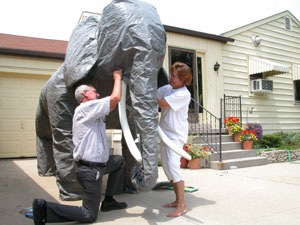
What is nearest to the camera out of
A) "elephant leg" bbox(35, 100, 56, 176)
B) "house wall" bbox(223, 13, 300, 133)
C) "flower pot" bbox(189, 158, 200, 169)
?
A: "elephant leg" bbox(35, 100, 56, 176)

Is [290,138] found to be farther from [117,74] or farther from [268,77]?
[117,74]

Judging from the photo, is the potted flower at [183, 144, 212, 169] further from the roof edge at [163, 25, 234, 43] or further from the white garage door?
the white garage door

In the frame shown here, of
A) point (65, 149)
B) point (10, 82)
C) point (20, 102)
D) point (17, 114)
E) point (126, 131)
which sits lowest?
point (65, 149)

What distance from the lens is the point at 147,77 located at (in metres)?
2.85

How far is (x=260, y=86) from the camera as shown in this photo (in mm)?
9922

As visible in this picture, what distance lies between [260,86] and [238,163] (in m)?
4.07

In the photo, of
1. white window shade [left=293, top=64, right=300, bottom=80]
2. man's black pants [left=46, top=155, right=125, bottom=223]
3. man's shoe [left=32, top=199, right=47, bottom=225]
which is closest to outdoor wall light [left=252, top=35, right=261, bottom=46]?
white window shade [left=293, top=64, right=300, bottom=80]

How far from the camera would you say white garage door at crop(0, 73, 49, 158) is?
768cm

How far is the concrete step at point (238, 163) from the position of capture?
6.51m

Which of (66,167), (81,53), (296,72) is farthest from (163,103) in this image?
(296,72)

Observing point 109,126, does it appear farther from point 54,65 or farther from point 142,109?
point 54,65

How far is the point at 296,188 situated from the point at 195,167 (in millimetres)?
2381

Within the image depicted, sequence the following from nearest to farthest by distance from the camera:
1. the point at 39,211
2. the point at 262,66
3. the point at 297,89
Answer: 1. the point at 39,211
2. the point at 262,66
3. the point at 297,89

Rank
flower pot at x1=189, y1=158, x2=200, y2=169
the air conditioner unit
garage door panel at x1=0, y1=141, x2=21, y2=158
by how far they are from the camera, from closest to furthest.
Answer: flower pot at x1=189, y1=158, x2=200, y2=169 < garage door panel at x1=0, y1=141, x2=21, y2=158 < the air conditioner unit
